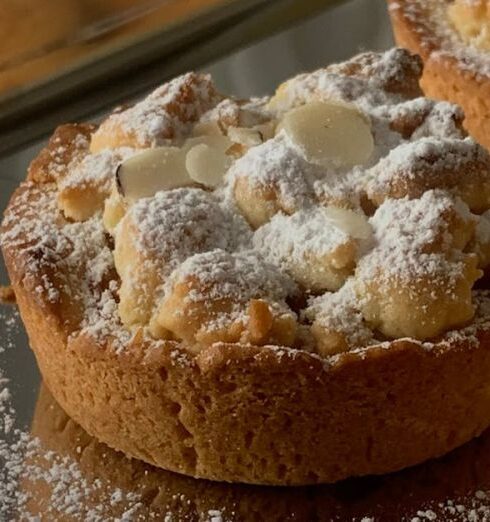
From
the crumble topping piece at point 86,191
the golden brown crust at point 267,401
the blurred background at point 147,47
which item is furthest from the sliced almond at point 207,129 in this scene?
the blurred background at point 147,47

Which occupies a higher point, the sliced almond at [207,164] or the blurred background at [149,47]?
the sliced almond at [207,164]

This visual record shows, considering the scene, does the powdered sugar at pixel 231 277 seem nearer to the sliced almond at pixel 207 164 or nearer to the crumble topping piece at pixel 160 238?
the crumble topping piece at pixel 160 238

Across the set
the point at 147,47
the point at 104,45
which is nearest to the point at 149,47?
the point at 147,47

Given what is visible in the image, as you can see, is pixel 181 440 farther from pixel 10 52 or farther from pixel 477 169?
pixel 10 52

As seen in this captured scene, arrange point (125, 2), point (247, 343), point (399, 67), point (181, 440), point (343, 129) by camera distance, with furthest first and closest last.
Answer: point (125, 2) → point (399, 67) → point (343, 129) → point (181, 440) → point (247, 343)

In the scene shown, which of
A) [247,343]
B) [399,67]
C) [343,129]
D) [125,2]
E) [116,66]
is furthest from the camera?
[125,2]

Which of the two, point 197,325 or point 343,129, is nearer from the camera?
point 197,325

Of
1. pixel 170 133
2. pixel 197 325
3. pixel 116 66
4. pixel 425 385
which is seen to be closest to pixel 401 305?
pixel 425 385
